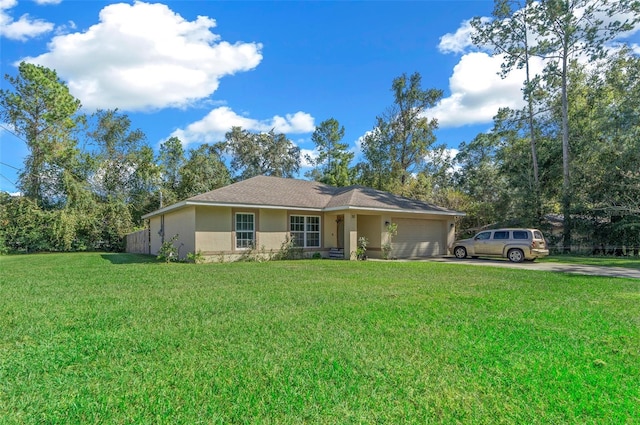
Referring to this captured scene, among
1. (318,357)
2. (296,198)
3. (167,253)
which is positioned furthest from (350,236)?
(318,357)

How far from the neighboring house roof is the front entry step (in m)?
2.20

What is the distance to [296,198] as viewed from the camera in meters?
18.0

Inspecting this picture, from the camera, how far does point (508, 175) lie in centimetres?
2736

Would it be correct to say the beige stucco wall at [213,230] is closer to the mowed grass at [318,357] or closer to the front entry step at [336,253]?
the front entry step at [336,253]

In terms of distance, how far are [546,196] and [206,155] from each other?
28.4 metres

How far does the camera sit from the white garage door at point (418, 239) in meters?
18.8

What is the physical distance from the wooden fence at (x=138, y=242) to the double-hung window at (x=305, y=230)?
454 inches

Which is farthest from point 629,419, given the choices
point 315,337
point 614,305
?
point 614,305

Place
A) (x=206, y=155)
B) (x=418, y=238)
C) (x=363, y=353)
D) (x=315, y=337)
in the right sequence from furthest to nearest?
(x=206, y=155), (x=418, y=238), (x=315, y=337), (x=363, y=353)

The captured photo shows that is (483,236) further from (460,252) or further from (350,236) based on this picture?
(350,236)

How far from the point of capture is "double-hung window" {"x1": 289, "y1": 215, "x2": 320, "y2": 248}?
17.5 m

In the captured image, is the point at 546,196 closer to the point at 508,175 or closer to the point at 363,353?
the point at 508,175

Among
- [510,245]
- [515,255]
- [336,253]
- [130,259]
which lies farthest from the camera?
[336,253]

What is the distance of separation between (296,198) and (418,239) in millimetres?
7196
